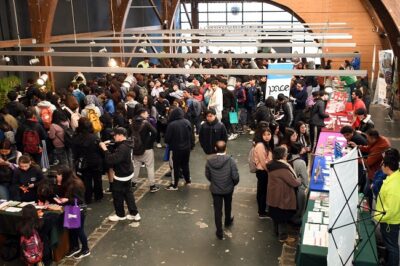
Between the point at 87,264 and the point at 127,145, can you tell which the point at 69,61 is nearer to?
the point at 127,145

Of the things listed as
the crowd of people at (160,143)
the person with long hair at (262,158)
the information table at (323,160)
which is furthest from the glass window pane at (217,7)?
the person with long hair at (262,158)

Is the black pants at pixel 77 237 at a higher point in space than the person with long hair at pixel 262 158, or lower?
lower

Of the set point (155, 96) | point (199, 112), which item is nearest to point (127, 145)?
point (199, 112)

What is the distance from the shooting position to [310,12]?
1945 centimetres

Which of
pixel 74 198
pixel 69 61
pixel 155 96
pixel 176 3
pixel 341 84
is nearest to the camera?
pixel 74 198

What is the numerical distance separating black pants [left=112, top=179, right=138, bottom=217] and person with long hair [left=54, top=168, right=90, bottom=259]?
79 cm

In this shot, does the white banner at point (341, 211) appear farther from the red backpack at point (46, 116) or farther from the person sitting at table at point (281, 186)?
the red backpack at point (46, 116)

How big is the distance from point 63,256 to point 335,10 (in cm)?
1709

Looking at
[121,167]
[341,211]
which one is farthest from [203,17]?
[341,211]

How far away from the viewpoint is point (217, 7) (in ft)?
72.4

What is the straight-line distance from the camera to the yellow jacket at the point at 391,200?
14.1ft

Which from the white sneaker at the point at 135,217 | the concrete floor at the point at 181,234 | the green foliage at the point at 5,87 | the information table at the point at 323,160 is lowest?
the concrete floor at the point at 181,234

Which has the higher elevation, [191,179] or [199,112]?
[199,112]

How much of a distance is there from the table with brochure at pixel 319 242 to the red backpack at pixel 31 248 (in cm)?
283
